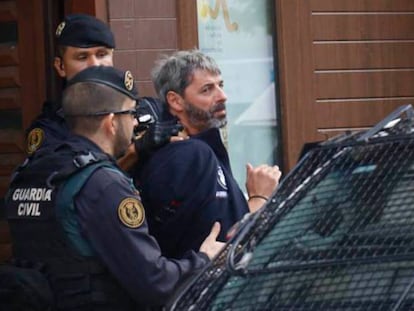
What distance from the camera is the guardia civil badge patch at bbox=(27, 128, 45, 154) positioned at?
208 inches

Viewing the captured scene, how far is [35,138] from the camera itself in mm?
5336

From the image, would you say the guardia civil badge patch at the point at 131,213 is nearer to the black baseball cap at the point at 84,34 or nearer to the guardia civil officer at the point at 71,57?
the guardia civil officer at the point at 71,57

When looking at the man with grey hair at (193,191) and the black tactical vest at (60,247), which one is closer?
the black tactical vest at (60,247)

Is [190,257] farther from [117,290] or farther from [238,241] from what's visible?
[238,241]

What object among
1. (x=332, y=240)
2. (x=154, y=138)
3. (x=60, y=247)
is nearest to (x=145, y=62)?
(x=154, y=138)

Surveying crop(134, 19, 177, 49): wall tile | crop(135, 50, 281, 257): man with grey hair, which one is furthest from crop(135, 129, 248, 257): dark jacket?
crop(134, 19, 177, 49): wall tile

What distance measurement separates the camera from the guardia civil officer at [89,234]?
4324 millimetres

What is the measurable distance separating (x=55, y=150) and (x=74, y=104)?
0.20m

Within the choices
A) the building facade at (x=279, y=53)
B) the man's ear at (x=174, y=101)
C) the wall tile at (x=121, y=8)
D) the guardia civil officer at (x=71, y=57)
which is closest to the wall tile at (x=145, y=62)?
the building facade at (x=279, y=53)

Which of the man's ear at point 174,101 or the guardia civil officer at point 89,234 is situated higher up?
the man's ear at point 174,101

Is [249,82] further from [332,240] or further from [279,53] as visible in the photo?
[332,240]

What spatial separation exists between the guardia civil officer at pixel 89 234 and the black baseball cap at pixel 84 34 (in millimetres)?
1044

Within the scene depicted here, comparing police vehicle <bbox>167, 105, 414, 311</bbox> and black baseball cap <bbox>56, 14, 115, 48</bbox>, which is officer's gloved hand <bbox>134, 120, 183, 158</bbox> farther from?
police vehicle <bbox>167, 105, 414, 311</bbox>

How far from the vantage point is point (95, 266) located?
4375 mm
